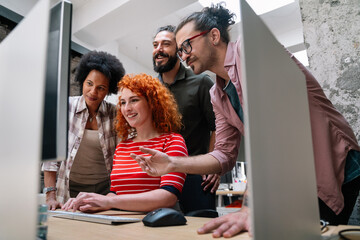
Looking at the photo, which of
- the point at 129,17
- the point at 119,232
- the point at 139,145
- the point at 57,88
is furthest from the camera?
the point at 129,17

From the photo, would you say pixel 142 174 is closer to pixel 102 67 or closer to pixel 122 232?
pixel 122 232

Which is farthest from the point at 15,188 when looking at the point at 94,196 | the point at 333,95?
the point at 333,95

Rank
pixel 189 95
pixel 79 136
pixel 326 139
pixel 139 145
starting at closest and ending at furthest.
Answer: pixel 326 139 → pixel 139 145 → pixel 79 136 → pixel 189 95

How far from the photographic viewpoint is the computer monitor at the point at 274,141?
14.6 inches

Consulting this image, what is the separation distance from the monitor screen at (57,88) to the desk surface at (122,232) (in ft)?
0.83

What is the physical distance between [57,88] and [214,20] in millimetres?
1209

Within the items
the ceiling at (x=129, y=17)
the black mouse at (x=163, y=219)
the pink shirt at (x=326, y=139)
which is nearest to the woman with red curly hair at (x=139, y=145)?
the black mouse at (x=163, y=219)

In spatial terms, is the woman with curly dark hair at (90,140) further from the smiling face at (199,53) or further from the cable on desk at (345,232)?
the cable on desk at (345,232)

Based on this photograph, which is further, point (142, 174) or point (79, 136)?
point (79, 136)

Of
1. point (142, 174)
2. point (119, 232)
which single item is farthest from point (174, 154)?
point (119, 232)

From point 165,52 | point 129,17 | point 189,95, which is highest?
point 129,17

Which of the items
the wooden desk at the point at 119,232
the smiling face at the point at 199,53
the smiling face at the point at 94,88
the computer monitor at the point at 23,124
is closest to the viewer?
the computer monitor at the point at 23,124

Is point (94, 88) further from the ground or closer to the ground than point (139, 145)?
further from the ground

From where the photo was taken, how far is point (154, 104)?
1531mm
